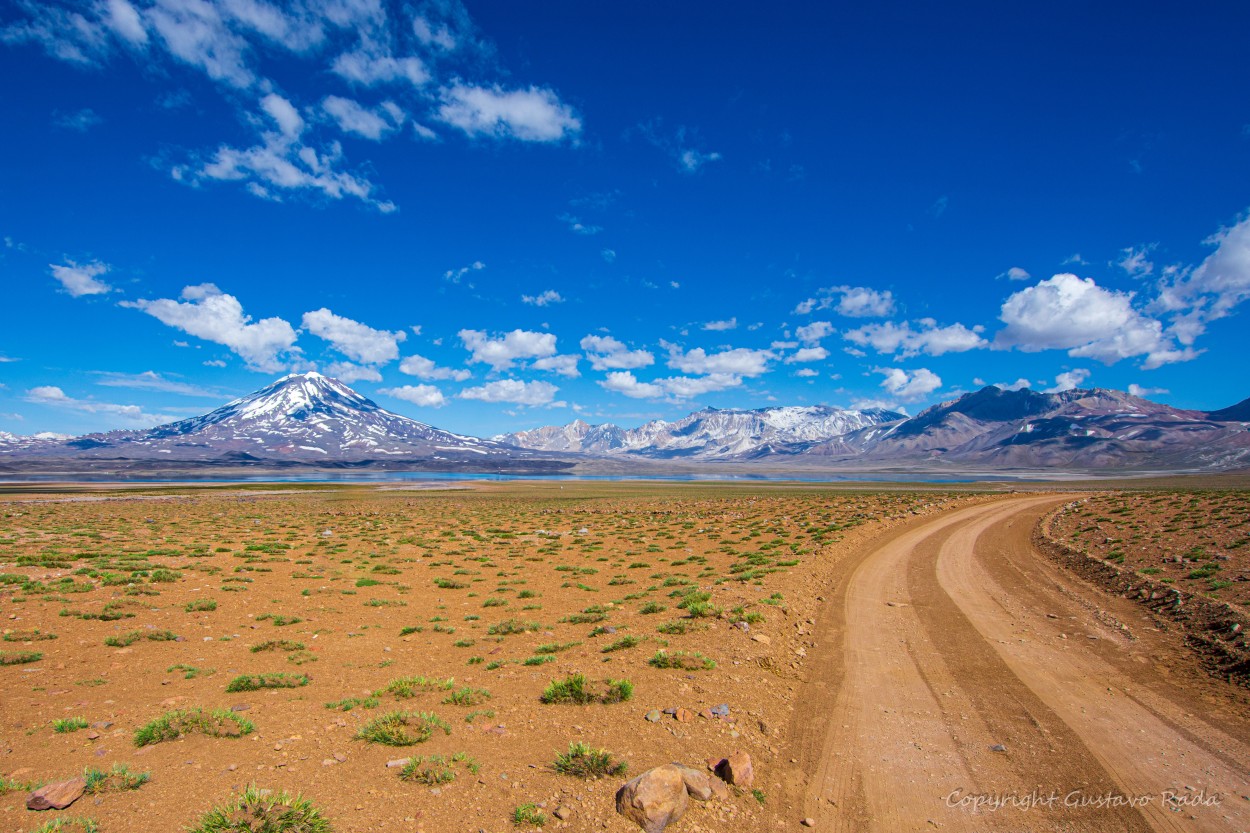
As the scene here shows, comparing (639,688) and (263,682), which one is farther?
(263,682)

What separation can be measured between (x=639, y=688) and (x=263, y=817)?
6.69m

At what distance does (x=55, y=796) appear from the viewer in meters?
6.73

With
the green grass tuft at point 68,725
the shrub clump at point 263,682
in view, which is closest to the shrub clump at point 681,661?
the shrub clump at point 263,682

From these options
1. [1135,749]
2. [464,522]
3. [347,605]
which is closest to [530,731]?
[1135,749]

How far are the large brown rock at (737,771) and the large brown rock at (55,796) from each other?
27.1 ft

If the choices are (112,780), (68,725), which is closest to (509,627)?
(68,725)

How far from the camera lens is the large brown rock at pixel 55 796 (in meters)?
6.68

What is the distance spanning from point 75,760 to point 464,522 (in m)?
41.8

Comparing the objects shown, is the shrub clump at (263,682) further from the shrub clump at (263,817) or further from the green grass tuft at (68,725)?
the shrub clump at (263,817)

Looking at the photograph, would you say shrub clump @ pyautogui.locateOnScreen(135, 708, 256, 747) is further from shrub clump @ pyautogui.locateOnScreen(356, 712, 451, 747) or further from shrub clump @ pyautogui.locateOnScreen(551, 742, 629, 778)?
shrub clump @ pyautogui.locateOnScreen(551, 742, 629, 778)

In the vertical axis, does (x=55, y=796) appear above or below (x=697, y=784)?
above

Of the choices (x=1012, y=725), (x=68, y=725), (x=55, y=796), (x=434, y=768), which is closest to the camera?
(x=55, y=796)

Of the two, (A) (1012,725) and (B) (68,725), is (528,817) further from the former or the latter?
(B) (68,725)

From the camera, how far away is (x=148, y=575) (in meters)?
21.8
